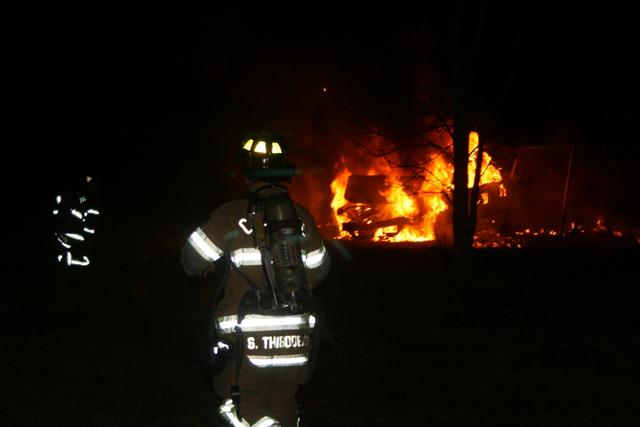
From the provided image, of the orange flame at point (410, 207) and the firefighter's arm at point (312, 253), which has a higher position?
the firefighter's arm at point (312, 253)

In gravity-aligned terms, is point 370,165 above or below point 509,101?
below

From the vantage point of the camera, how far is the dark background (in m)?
6.75

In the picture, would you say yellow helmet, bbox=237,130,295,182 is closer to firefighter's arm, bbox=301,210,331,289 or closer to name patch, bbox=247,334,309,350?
firefighter's arm, bbox=301,210,331,289

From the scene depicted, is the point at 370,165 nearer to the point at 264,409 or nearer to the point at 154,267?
the point at 154,267

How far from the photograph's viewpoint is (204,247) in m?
3.98

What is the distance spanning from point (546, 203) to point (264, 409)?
16755 mm

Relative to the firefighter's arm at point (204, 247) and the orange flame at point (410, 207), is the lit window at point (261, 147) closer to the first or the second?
the firefighter's arm at point (204, 247)

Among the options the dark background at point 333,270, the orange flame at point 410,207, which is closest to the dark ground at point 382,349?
the dark background at point 333,270

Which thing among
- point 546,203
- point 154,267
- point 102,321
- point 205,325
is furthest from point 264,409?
point 546,203

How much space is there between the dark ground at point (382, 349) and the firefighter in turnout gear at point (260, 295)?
220mm

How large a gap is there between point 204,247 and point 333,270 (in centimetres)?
1023

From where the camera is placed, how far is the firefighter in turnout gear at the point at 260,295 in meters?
3.85

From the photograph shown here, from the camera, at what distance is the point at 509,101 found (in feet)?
96.6

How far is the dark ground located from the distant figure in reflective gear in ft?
1.26
